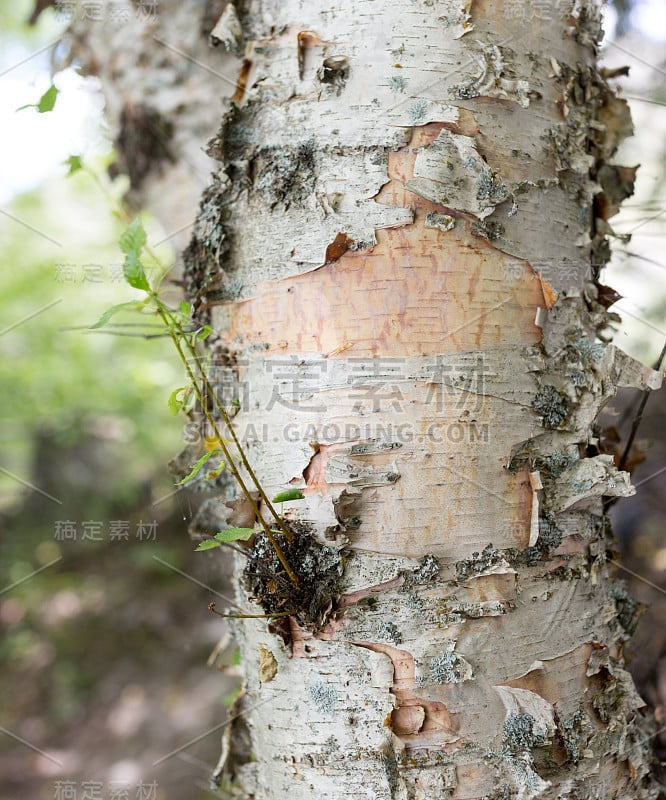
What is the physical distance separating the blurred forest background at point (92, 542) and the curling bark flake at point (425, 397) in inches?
76.2

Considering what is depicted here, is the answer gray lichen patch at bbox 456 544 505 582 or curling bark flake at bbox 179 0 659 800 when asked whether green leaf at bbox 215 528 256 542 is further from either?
gray lichen patch at bbox 456 544 505 582

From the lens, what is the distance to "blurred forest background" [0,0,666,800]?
11.0ft

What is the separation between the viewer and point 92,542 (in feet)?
15.4

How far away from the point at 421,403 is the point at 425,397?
0.04 ft

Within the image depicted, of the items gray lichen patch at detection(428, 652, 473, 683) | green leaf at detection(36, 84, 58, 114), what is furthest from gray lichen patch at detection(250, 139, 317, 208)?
gray lichen patch at detection(428, 652, 473, 683)

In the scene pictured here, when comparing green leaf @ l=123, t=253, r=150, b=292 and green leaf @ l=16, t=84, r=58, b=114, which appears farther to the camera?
green leaf @ l=16, t=84, r=58, b=114

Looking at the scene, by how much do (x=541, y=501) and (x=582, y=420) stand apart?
6.2 inches

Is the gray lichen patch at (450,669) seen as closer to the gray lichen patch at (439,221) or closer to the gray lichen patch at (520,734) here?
the gray lichen patch at (520,734)

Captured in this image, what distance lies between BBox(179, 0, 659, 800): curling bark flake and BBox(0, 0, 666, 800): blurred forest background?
6.35 ft

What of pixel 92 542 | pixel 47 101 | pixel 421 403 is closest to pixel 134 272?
pixel 421 403

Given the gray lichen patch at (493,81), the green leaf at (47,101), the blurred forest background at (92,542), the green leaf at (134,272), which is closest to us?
the green leaf at (134,272)

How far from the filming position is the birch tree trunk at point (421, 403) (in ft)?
3.07

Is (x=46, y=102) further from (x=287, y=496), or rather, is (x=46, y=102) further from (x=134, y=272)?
(x=287, y=496)

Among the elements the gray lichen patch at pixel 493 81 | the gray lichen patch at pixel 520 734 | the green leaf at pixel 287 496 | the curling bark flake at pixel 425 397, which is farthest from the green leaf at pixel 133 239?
the gray lichen patch at pixel 520 734
